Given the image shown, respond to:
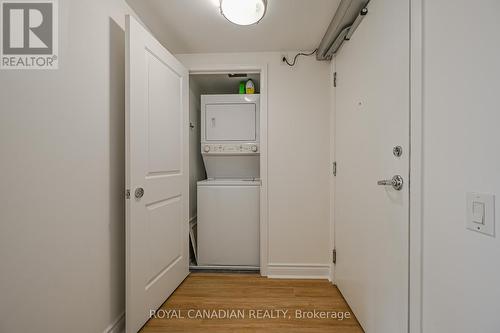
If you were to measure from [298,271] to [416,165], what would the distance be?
5.40 feet

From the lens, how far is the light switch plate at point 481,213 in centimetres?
61

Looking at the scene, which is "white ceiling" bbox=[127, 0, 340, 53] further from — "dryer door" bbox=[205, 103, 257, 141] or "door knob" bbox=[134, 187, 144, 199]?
"door knob" bbox=[134, 187, 144, 199]

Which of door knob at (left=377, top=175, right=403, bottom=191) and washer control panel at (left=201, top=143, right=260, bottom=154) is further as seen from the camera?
washer control panel at (left=201, top=143, right=260, bottom=154)

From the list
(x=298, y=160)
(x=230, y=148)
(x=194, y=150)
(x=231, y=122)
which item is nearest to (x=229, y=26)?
(x=231, y=122)

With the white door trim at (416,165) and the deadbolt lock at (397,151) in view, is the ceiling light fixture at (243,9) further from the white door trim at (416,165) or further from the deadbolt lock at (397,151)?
the deadbolt lock at (397,151)

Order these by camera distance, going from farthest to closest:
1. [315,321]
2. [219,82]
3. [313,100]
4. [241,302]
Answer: [219,82], [313,100], [241,302], [315,321]

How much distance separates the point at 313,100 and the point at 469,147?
1.60 m

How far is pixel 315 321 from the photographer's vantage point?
60.8 inches

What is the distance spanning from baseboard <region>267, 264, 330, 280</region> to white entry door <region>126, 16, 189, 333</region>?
0.89m

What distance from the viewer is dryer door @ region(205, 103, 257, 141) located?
256 centimetres

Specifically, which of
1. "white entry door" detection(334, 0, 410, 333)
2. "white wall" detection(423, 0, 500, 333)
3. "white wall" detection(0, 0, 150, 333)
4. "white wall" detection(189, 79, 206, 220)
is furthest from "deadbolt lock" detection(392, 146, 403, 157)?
"white wall" detection(189, 79, 206, 220)

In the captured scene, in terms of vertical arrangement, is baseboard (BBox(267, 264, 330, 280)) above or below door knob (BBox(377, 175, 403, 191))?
below

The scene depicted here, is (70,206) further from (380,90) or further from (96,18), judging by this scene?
(380,90)

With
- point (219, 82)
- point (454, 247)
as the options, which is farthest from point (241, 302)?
point (219, 82)
